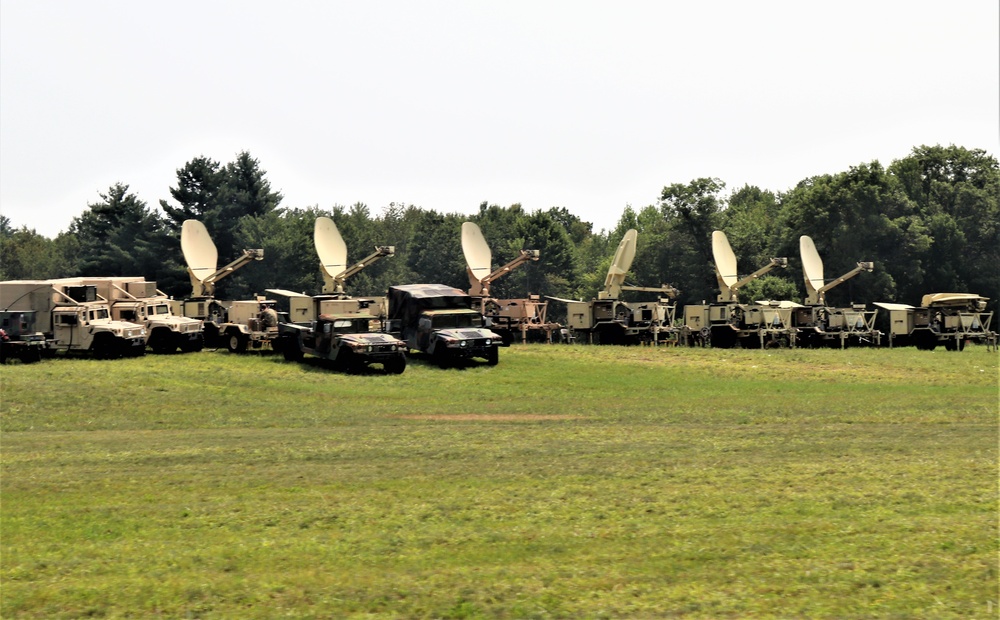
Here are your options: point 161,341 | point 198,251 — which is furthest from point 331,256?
point 161,341

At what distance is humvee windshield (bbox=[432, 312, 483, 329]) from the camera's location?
43.2m

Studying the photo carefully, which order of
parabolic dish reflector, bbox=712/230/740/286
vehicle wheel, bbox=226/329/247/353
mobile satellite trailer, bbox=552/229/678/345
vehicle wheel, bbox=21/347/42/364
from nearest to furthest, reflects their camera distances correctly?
1. vehicle wheel, bbox=21/347/42/364
2. vehicle wheel, bbox=226/329/247/353
3. mobile satellite trailer, bbox=552/229/678/345
4. parabolic dish reflector, bbox=712/230/740/286

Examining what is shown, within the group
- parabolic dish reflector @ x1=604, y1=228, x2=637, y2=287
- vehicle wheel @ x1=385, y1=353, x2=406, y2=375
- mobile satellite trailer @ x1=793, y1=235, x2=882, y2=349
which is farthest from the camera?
parabolic dish reflector @ x1=604, y1=228, x2=637, y2=287

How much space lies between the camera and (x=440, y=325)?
142 ft

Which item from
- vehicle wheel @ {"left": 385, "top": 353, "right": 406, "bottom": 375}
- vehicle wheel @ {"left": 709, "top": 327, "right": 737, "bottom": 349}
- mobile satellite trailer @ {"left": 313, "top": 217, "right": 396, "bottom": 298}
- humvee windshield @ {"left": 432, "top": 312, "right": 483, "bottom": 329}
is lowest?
vehicle wheel @ {"left": 385, "top": 353, "right": 406, "bottom": 375}

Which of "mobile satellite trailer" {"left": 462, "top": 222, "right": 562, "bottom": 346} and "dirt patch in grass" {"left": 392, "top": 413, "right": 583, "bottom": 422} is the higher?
"mobile satellite trailer" {"left": 462, "top": 222, "right": 562, "bottom": 346}

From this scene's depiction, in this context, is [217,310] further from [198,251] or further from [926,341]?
[926,341]

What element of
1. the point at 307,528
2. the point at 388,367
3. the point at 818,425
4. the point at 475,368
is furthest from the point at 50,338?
the point at 307,528

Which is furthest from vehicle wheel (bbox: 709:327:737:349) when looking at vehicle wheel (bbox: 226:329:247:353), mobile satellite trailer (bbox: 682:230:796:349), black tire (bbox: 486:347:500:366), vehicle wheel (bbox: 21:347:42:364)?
vehicle wheel (bbox: 21:347:42:364)

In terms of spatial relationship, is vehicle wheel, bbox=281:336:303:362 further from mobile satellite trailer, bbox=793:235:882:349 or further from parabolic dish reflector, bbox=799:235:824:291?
parabolic dish reflector, bbox=799:235:824:291

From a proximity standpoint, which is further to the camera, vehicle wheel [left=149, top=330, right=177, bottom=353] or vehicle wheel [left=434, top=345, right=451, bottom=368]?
vehicle wheel [left=149, top=330, right=177, bottom=353]

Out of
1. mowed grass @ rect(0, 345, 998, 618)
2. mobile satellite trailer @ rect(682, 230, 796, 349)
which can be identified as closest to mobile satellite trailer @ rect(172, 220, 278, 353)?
mowed grass @ rect(0, 345, 998, 618)

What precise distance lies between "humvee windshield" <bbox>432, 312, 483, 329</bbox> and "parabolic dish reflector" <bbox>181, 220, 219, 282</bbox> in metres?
17.4

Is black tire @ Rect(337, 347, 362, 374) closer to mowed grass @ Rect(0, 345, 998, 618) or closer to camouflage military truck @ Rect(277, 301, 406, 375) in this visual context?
camouflage military truck @ Rect(277, 301, 406, 375)
